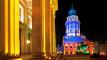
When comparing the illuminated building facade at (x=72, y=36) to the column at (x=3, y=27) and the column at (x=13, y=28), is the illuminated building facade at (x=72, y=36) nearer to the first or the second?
the column at (x=13, y=28)

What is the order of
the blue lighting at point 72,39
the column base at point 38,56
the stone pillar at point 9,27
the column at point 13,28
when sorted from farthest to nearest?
the blue lighting at point 72,39 → the column base at point 38,56 → the column at point 13,28 → the stone pillar at point 9,27

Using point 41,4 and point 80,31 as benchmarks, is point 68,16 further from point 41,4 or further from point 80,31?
point 41,4

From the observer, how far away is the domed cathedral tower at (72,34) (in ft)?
387

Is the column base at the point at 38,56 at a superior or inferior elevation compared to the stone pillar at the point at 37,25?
inferior

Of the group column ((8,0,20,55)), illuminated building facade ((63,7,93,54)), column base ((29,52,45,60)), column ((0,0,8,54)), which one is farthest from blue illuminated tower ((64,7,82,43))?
column ((0,0,8,54))

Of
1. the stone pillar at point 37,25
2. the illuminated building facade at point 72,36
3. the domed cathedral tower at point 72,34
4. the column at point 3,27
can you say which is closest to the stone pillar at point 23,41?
the stone pillar at point 37,25

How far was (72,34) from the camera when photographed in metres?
122

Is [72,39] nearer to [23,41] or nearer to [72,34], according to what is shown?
[72,34]

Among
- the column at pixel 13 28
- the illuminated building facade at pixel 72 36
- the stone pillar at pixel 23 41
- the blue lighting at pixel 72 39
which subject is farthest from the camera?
the blue lighting at pixel 72 39

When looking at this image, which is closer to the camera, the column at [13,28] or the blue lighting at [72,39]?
the column at [13,28]

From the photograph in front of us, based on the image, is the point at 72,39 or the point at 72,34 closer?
the point at 72,39

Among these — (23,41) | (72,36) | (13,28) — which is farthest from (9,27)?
(72,36)

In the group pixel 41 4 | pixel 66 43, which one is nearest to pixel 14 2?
pixel 41 4

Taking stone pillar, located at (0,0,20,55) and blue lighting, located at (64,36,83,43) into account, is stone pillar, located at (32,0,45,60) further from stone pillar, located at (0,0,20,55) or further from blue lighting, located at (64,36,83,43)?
blue lighting, located at (64,36,83,43)
